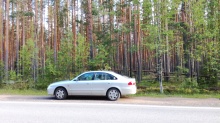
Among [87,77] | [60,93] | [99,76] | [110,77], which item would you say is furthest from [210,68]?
[60,93]

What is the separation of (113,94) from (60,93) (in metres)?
2.87

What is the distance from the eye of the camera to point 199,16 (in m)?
15.7

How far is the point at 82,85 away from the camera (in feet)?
37.8

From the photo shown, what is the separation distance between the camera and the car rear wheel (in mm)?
11766

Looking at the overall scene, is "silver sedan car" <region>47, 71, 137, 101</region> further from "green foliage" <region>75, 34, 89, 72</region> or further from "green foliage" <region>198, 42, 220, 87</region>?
"green foliage" <region>198, 42, 220, 87</region>

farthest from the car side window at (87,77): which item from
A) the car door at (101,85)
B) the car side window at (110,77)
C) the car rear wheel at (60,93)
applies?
the car rear wheel at (60,93)

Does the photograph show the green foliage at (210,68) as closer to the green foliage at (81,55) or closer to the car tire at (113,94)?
the car tire at (113,94)

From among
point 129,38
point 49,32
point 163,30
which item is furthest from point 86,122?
point 49,32

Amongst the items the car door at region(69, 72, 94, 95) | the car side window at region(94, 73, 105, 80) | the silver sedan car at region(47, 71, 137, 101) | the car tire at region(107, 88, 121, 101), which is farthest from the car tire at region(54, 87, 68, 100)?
the car tire at region(107, 88, 121, 101)

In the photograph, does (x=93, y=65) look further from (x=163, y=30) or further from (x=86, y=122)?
(x=86, y=122)

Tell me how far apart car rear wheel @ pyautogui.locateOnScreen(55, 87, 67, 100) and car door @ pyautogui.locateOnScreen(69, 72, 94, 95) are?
1.34 ft

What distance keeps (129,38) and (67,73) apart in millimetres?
12787

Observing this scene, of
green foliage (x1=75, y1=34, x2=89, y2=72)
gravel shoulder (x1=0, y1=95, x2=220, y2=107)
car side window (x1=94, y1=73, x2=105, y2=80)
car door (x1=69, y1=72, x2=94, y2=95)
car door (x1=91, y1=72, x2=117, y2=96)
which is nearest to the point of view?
gravel shoulder (x1=0, y1=95, x2=220, y2=107)

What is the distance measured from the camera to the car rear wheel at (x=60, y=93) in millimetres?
11766
